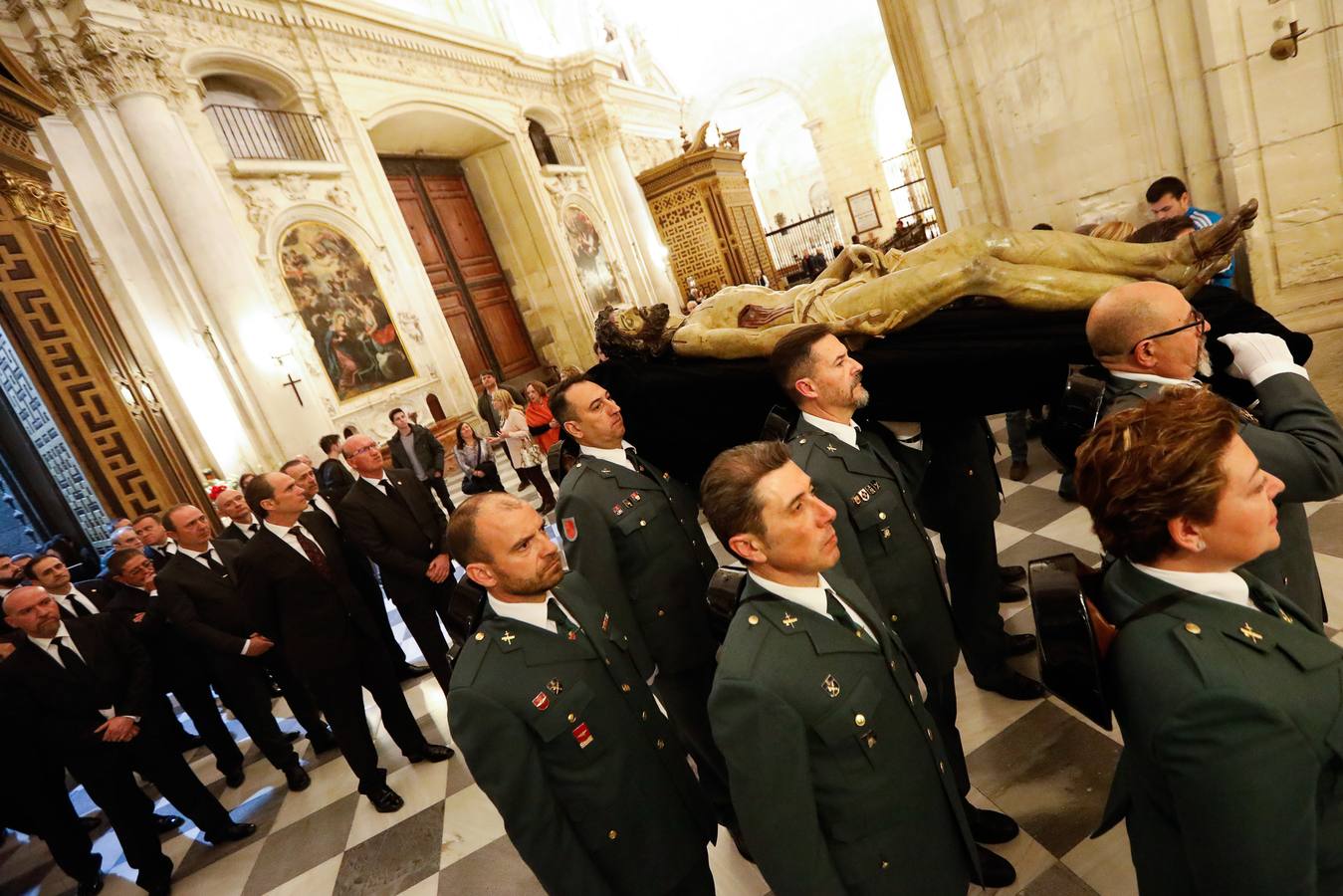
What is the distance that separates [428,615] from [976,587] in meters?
2.66

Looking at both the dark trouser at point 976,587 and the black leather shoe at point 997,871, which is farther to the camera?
the dark trouser at point 976,587

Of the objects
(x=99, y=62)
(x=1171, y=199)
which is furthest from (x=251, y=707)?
(x=99, y=62)

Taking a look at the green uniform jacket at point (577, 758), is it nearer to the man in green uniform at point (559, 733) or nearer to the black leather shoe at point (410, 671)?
the man in green uniform at point (559, 733)

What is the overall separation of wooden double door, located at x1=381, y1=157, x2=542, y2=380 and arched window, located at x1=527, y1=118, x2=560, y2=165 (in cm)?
182

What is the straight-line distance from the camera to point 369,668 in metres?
2.94

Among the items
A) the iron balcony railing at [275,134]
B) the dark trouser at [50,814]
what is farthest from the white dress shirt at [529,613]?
the iron balcony railing at [275,134]

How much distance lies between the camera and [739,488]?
1.23m

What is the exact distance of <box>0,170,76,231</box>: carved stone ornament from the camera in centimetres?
420

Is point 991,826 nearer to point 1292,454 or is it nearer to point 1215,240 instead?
point 1292,454

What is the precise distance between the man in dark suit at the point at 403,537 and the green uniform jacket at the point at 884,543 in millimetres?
2226

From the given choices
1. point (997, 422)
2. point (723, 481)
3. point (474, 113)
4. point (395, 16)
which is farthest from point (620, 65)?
point (723, 481)

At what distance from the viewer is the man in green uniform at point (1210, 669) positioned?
79cm

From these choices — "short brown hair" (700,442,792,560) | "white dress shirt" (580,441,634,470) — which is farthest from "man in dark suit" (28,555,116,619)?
"short brown hair" (700,442,792,560)

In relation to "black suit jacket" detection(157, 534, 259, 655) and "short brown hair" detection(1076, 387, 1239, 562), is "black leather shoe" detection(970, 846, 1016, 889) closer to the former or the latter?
"short brown hair" detection(1076, 387, 1239, 562)
